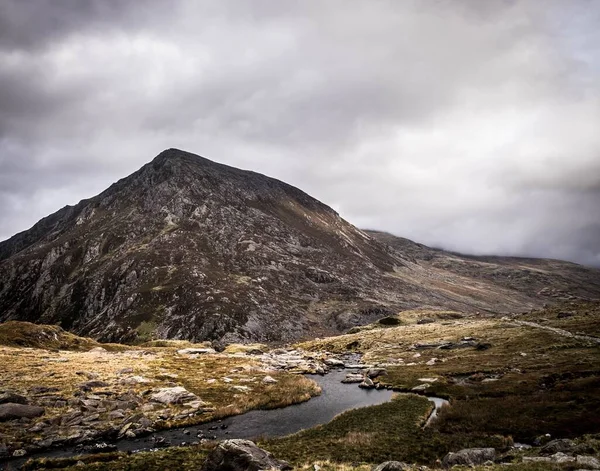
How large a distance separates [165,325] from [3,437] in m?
159

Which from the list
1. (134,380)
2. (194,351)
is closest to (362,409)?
(134,380)

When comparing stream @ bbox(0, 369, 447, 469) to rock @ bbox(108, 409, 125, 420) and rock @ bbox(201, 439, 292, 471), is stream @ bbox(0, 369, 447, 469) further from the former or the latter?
rock @ bbox(201, 439, 292, 471)

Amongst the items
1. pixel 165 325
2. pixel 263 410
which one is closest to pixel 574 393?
pixel 263 410

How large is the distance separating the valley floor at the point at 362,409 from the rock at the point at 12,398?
190cm

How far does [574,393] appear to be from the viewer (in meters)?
49.2

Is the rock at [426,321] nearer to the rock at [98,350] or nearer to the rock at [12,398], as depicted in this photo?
the rock at [98,350]

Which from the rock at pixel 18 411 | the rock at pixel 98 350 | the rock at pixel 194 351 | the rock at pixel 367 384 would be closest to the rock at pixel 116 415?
the rock at pixel 18 411

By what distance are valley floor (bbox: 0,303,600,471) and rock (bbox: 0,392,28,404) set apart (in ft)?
6.23

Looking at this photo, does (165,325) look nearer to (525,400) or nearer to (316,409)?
(316,409)

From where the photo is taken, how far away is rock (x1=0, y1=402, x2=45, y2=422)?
44469 millimetres

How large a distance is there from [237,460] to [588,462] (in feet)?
78.4

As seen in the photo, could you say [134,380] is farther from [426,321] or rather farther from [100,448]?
[426,321]

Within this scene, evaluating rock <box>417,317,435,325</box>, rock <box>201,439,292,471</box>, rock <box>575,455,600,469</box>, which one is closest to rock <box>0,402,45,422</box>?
rock <box>201,439,292,471</box>

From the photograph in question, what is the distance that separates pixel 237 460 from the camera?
1078 inches
